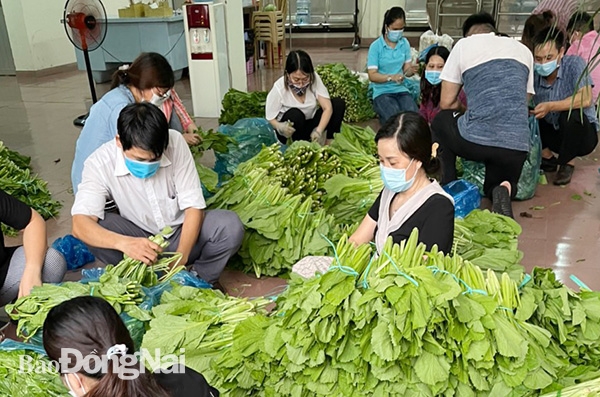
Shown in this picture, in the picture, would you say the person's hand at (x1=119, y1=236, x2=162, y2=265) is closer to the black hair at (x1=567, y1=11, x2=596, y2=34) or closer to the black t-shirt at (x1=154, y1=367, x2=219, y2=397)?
the black t-shirt at (x1=154, y1=367, x2=219, y2=397)

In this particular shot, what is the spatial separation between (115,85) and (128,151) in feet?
2.78

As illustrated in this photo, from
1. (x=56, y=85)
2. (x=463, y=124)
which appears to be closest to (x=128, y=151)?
(x=463, y=124)

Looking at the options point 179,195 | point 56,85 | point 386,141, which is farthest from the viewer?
point 56,85

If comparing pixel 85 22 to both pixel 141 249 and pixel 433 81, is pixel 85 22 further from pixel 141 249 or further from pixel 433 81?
pixel 141 249

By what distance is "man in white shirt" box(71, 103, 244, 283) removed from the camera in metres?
2.46

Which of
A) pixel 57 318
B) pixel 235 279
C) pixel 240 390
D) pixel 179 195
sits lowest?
pixel 235 279

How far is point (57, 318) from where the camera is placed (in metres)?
1.31

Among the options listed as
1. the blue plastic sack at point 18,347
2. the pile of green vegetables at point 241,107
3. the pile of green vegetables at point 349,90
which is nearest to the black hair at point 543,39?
the pile of green vegetables at point 241,107

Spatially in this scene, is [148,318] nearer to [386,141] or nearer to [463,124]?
[386,141]

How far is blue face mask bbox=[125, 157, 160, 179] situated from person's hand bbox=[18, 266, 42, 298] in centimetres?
63

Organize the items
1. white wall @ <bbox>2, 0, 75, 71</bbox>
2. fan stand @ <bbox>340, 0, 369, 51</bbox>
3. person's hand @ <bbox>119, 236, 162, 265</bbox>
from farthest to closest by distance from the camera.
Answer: fan stand @ <bbox>340, 0, 369, 51</bbox>
white wall @ <bbox>2, 0, 75, 71</bbox>
person's hand @ <bbox>119, 236, 162, 265</bbox>

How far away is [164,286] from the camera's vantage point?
2.32 m

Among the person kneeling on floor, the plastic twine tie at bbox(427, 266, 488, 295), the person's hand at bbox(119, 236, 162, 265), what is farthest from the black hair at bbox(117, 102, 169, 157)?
the person kneeling on floor

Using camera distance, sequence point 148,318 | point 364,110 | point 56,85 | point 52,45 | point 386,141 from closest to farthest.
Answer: point 148,318
point 386,141
point 364,110
point 56,85
point 52,45
